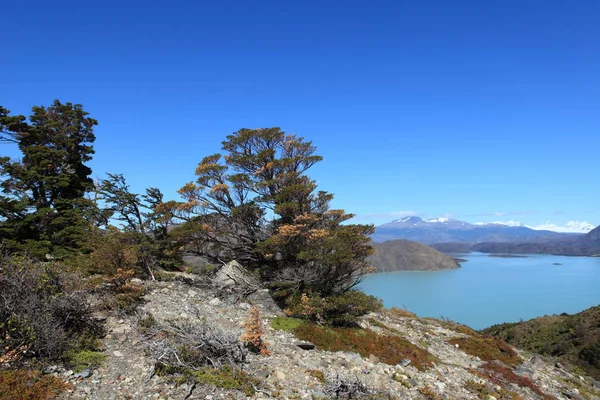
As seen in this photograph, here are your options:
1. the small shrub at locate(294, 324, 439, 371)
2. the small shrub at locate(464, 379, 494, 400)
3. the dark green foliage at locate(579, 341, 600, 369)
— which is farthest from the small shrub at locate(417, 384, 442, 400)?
the dark green foliage at locate(579, 341, 600, 369)

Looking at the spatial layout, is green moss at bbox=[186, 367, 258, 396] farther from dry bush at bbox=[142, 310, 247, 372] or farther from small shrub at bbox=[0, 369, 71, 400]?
small shrub at bbox=[0, 369, 71, 400]

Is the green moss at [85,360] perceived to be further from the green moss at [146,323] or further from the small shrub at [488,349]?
the small shrub at [488,349]

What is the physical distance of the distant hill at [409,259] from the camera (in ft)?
406

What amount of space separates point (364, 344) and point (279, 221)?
6709 millimetres

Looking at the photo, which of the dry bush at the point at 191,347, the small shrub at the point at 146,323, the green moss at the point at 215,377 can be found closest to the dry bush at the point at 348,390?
the green moss at the point at 215,377

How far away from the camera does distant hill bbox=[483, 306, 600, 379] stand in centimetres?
2658

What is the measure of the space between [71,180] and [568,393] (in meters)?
22.2

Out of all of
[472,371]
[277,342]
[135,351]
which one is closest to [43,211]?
[135,351]

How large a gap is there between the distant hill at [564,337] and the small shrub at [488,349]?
13.5 m

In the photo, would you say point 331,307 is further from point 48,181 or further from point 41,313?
point 48,181

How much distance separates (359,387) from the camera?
7113mm

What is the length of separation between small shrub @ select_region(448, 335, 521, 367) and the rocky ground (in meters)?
0.41

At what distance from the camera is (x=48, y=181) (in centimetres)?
1705

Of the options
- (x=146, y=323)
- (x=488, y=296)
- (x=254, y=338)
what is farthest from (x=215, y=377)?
(x=488, y=296)
